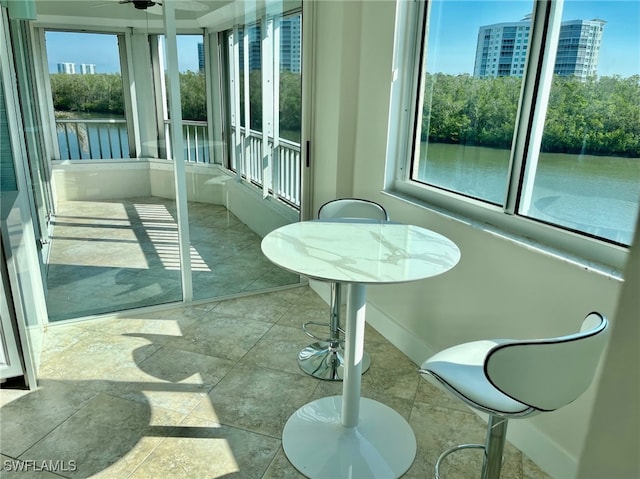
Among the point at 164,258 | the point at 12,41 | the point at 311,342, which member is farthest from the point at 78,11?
the point at 311,342

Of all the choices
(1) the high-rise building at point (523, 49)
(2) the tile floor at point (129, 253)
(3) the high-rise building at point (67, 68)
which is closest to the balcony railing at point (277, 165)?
(2) the tile floor at point (129, 253)

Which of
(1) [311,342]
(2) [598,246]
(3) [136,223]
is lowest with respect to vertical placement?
(1) [311,342]

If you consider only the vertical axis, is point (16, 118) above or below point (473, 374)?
above

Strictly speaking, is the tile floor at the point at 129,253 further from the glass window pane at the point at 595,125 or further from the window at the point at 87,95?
the glass window pane at the point at 595,125

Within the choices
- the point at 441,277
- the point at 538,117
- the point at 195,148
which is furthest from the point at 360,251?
the point at 195,148

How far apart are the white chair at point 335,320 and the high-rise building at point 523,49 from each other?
0.95 metres

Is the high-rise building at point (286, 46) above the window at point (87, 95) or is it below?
above

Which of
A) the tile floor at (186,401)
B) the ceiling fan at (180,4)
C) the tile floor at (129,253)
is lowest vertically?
the tile floor at (186,401)

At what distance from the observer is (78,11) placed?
2.71m

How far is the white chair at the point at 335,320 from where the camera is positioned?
8.74 feet

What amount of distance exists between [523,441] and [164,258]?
104 inches

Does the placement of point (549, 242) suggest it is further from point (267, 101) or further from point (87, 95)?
point (87, 95)

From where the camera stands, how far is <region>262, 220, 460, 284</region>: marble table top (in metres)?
1.73

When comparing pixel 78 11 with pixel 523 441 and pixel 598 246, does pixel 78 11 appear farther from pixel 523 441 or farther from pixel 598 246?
pixel 523 441
